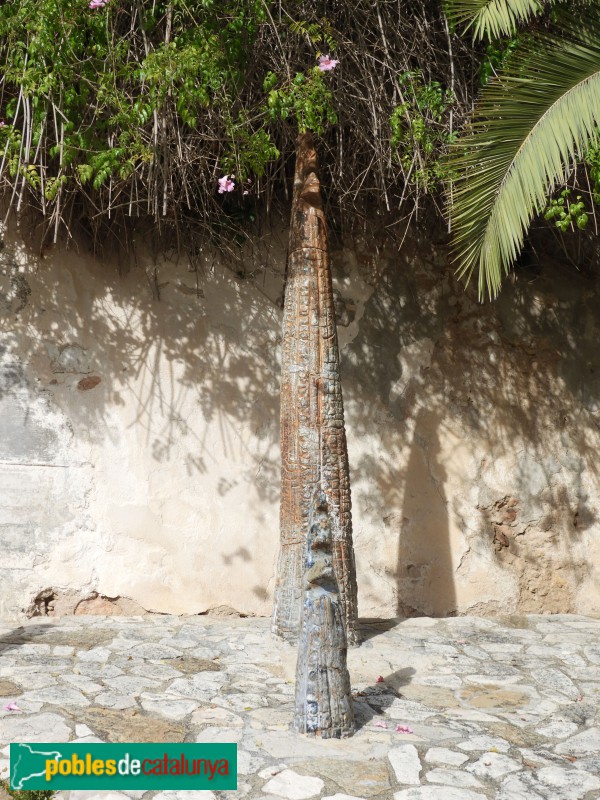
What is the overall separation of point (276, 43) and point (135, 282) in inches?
72.3

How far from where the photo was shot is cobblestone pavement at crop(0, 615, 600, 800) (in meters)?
3.29

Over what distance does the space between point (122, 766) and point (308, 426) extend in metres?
2.25

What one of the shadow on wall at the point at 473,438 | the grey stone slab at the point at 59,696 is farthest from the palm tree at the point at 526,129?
the grey stone slab at the point at 59,696

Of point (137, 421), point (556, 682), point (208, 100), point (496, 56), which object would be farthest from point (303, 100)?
point (556, 682)

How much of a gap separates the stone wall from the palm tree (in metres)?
1.76

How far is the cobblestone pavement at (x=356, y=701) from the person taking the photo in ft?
10.8

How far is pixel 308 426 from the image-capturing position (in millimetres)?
5039

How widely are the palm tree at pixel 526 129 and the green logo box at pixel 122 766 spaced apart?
2.57 metres

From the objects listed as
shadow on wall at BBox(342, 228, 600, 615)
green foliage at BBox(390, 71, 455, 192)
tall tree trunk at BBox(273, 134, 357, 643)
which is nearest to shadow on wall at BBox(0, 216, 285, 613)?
shadow on wall at BBox(342, 228, 600, 615)

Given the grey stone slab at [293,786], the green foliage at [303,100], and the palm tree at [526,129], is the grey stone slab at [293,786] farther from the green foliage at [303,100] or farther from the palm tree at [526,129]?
the green foliage at [303,100]

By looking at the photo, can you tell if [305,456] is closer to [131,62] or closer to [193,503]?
[193,503]

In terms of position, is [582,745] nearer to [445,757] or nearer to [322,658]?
[445,757]

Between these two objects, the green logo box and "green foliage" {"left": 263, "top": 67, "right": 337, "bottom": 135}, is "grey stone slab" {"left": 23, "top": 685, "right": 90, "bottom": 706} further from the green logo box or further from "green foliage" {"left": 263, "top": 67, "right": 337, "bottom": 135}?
"green foliage" {"left": 263, "top": 67, "right": 337, "bottom": 135}

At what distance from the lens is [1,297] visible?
228 inches
